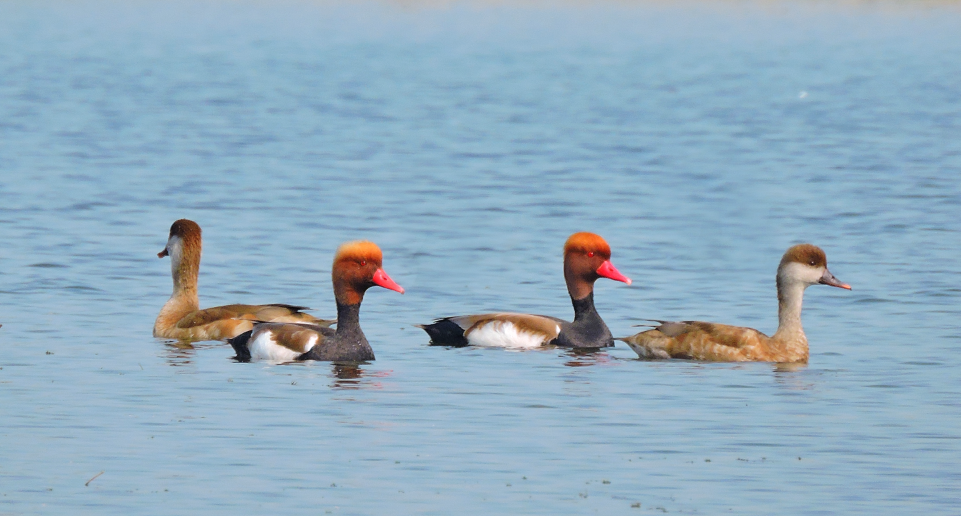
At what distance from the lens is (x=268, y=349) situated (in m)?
15.7

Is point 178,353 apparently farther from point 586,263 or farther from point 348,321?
point 586,263

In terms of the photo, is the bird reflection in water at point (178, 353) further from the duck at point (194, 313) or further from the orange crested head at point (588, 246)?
the orange crested head at point (588, 246)

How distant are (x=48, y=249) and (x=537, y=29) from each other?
86.6 m

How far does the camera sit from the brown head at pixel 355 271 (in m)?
15.8

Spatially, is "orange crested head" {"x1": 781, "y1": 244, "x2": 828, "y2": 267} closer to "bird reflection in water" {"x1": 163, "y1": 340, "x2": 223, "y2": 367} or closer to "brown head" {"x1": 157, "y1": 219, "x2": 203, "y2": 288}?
"bird reflection in water" {"x1": 163, "y1": 340, "x2": 223, "y2": 367}

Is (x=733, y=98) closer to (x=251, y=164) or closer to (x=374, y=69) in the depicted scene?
(x=374, y=69)

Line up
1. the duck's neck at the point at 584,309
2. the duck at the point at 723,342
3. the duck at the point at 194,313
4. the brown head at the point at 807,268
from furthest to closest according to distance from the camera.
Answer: the duck's neck at the point at 584,309, the duck at the point at 194,313, the brown head at the point at 807,268, the duck at the point at 723,342

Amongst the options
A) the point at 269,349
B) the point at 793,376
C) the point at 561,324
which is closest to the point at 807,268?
the point at 793,376

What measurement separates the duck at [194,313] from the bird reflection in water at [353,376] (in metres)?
1.30

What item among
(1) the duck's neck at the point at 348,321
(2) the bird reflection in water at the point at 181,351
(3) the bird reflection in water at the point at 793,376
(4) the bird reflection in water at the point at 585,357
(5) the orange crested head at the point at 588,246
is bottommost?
(2) the bird reflection in water at the point at 181,351

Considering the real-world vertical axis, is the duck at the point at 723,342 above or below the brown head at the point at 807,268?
below

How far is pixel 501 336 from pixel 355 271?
165cm

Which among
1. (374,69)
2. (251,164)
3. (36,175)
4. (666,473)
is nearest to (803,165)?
(251,164)

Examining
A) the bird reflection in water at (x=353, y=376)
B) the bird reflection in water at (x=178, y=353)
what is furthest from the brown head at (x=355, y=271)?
the bird reflection in water at (x=178, y=353)
